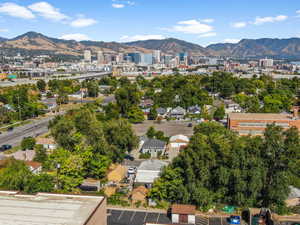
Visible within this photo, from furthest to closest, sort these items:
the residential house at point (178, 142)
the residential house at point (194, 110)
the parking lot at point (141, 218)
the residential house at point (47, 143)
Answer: the residential house at point (194, 110) → the residential house at point (178, 142) → the residential house at point (47, 143) → the parking lot at point (141, 218)

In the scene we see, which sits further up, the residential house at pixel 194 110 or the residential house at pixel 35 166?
the residential house at pixel 194 110

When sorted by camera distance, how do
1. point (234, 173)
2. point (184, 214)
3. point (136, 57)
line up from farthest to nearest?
1. point (136, 57)
2. point (234, 173)
3. point (184, 214)

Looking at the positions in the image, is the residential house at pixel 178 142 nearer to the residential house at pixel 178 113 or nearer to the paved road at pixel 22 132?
the residential house at pixel 178 113

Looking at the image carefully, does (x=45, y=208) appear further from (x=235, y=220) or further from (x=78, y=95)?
(x=78, y=95)

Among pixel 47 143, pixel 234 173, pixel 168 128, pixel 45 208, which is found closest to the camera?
pixel 45 208

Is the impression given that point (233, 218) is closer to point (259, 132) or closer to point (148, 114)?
point (259, 132)

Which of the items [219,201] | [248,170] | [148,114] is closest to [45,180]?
[219,201]

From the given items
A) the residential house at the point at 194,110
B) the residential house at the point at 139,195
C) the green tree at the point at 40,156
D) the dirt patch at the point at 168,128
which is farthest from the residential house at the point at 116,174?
the residential house at the point at 194,110

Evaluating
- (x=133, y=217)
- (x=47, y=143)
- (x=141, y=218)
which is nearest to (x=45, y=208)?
(x=133, y=217)
